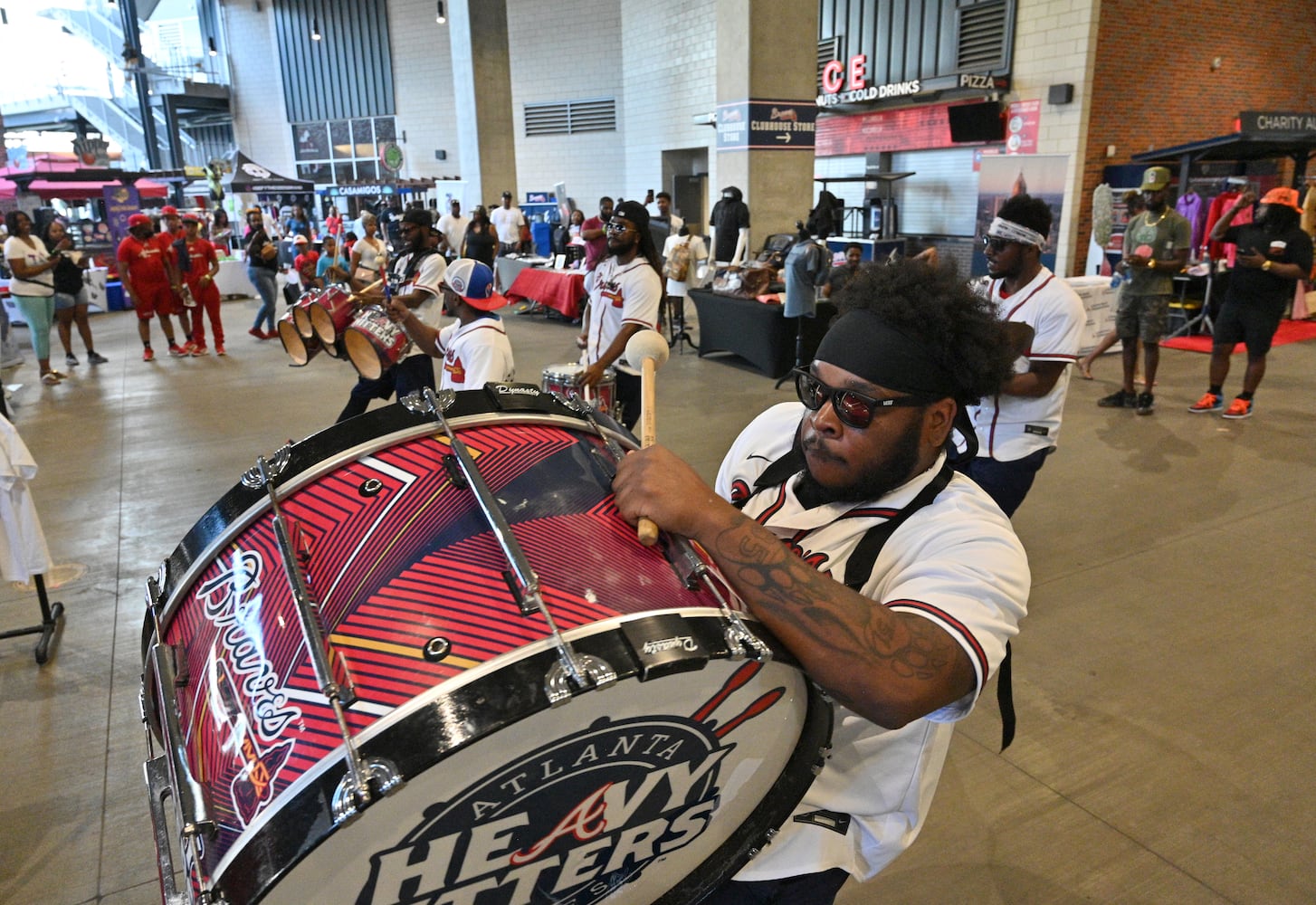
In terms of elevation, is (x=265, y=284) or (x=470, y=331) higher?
(x=470, y=331)

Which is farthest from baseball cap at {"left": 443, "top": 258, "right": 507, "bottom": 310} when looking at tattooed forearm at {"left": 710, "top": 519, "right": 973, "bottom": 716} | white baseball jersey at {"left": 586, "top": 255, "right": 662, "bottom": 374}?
tattooed forearm at {"left": 710, "top": 519, "right": 973, "bottom": 716}

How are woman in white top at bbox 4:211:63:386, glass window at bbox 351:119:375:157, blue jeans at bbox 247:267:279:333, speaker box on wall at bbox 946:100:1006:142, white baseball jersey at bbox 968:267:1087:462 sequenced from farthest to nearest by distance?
glass window at bbox 351:119:375:157, speaker box on wall at bbox 946:100:1006:142, blue jeans at bbox 247:267:279:333, woman in white top at bbox 4:211:63:386, white baseball jersey at bbox 968:267:1087:462

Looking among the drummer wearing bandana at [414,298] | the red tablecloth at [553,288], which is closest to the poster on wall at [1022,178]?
the red tablecloth at [553,288]

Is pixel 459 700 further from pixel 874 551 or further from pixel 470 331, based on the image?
pixel 470 331

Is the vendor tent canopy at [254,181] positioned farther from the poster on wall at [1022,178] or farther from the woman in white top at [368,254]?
the poster on wall at [1022,178]

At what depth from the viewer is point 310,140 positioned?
95.8ft

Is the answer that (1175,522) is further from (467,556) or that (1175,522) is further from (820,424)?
(467,556)

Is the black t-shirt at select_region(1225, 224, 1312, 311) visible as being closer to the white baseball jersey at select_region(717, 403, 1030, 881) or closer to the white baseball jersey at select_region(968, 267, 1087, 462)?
the white baseball jersey at select_region(968, 267, 1087, 462)

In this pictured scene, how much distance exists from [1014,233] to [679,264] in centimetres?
741

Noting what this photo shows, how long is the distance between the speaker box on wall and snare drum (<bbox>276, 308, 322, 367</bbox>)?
12498 mm

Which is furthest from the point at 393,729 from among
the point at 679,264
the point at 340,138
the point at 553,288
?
the point at 340,138

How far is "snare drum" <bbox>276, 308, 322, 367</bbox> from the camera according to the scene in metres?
3.77

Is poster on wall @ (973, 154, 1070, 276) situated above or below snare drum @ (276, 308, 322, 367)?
above

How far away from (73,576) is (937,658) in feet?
13.8
